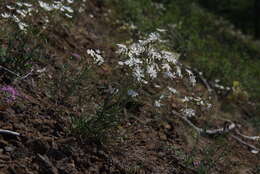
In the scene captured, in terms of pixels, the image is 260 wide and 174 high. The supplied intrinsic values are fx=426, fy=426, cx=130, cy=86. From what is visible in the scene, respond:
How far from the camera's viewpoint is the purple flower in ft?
13.5

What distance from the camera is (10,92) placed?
4207mm

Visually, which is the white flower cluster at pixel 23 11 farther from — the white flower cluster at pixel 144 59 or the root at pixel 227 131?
the root at pixel 227 131

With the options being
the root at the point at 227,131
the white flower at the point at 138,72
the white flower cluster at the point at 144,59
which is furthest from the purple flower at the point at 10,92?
the root at the point at 227,131

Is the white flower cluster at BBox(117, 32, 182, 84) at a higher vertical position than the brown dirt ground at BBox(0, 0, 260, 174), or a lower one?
higher

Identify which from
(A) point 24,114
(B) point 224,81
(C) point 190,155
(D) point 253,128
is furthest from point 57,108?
(B) point 224,81

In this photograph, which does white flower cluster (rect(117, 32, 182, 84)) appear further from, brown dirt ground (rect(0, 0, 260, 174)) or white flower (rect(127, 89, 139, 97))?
brown dirt ground (rect(0, 0, 260, 174))

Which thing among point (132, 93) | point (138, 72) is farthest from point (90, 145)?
point (138, 72)

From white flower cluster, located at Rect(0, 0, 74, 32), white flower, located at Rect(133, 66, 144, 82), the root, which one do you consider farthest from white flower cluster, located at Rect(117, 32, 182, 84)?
the root

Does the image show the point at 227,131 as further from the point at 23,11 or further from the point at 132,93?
the point at 23,11

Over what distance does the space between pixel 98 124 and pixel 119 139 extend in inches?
17.5

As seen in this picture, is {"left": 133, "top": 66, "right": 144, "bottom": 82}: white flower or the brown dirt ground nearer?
the brown dirt ground

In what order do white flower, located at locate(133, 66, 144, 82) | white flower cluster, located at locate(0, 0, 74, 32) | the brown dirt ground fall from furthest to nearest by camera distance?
white flower cluster, located at locate(0, 0, 74, 32) → white flower, located at locate(133, 66, 144, 82) → the brown dirt ground

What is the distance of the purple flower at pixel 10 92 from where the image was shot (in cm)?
410

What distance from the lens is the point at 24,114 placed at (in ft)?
13.2
